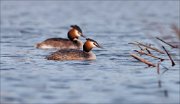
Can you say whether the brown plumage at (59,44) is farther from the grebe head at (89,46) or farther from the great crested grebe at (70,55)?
the great crested grebe at (70,55)

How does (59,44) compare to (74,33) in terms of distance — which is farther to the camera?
(74,33)

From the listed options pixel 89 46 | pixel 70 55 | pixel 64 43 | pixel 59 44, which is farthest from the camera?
pixel 64 43

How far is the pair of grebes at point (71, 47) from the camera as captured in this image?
18.9 meters

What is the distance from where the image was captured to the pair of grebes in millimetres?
18891

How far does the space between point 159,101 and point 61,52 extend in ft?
24.0

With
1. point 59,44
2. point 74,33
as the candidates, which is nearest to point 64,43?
point 59,44

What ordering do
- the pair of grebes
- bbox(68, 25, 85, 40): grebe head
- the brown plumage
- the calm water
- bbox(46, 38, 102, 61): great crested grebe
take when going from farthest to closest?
bbox(68, 25, 85, 40): grebe head → the brown plumage → the pair of grebes → bbox(46, 38, 102, 61): great crested grebe → the calm water

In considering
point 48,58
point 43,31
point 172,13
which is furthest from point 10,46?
point 172,13

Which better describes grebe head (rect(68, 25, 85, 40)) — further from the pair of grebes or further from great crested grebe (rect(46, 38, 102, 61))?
great crested grebe (rect(46, 38, 102, 61))

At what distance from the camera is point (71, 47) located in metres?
24.1

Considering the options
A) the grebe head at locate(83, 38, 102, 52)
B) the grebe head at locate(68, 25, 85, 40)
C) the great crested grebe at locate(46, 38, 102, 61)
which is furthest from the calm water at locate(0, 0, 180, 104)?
the grebe head at locate(68, 25, 85, 40)

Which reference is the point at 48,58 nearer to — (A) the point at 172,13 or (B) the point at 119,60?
(B) the point at 119,60

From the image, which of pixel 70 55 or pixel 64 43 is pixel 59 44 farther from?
pixel 70 55

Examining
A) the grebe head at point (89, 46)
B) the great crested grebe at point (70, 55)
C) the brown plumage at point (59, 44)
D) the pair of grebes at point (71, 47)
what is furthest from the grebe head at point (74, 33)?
the great crested grebe at point (70, 55)
